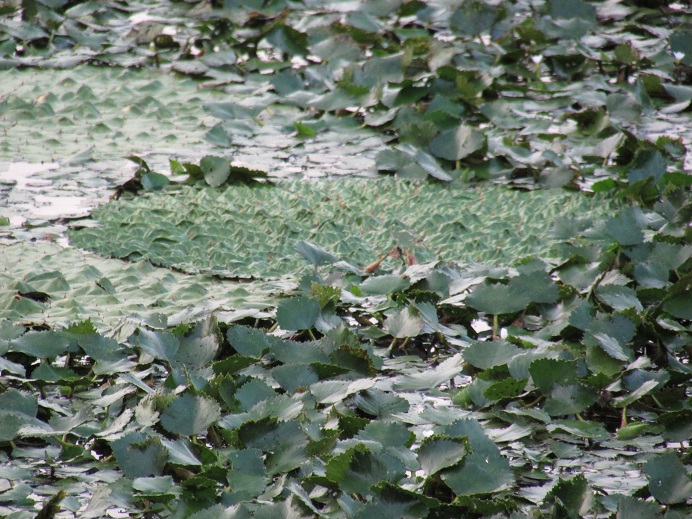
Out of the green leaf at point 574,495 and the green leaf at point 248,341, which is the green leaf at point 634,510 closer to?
the green leaf at point 574,495

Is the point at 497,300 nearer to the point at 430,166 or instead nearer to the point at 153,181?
the point at 430,166

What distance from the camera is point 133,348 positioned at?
198 cm

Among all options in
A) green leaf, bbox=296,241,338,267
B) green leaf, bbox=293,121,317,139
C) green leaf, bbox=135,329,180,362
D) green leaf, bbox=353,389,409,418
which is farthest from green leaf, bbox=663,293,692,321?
green leaf, bbox=293,121,317,139

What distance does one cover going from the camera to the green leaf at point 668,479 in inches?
58.9

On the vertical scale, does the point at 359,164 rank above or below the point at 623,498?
below

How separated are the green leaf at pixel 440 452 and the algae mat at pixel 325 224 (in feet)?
3.03

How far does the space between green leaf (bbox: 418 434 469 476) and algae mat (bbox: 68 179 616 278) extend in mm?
923

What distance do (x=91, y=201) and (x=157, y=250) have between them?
47cm

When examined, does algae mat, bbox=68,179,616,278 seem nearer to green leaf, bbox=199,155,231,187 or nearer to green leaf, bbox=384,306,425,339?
green leaf, bbox=199,155,231,187

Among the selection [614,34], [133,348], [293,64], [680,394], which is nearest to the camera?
[680,394]

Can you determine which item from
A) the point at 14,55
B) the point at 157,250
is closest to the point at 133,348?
the point at 157,250

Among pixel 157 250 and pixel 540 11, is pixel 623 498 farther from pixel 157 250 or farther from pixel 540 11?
pixel 540 11

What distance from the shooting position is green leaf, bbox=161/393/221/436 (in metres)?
1.65

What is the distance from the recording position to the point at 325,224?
2.71 metres
